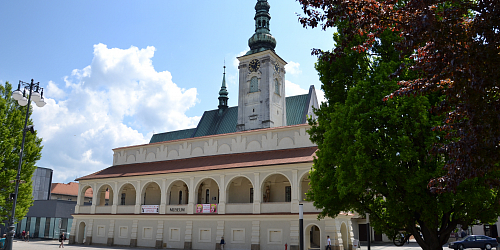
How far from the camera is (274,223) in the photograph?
32.2 metres

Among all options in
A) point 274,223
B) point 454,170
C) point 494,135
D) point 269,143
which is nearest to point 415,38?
point 494,135

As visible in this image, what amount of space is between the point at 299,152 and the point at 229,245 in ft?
33.3

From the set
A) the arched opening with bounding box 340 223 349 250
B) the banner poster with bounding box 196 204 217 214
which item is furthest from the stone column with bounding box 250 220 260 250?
the arched opening with bounding box 340 223 349 250

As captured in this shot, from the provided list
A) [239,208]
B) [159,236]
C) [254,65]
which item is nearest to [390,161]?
[239,208]

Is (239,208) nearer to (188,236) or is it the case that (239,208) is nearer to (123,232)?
(188,236)

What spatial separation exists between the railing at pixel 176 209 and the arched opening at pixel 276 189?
771 cm

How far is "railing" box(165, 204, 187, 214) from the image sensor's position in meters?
37.3

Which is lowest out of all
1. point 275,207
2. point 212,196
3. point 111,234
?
point 111,234

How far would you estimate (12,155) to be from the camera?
2983 centimetres

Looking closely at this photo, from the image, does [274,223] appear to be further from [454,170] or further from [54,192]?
[54,192]

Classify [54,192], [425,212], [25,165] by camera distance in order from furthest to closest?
[54,192] < [25,165] < [425,212]

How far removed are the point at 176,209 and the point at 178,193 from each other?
14.0 ft

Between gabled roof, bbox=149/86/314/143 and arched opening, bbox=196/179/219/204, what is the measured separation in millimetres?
22836

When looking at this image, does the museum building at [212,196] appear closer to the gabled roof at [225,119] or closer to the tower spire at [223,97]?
the gabled roof at [225,119]
